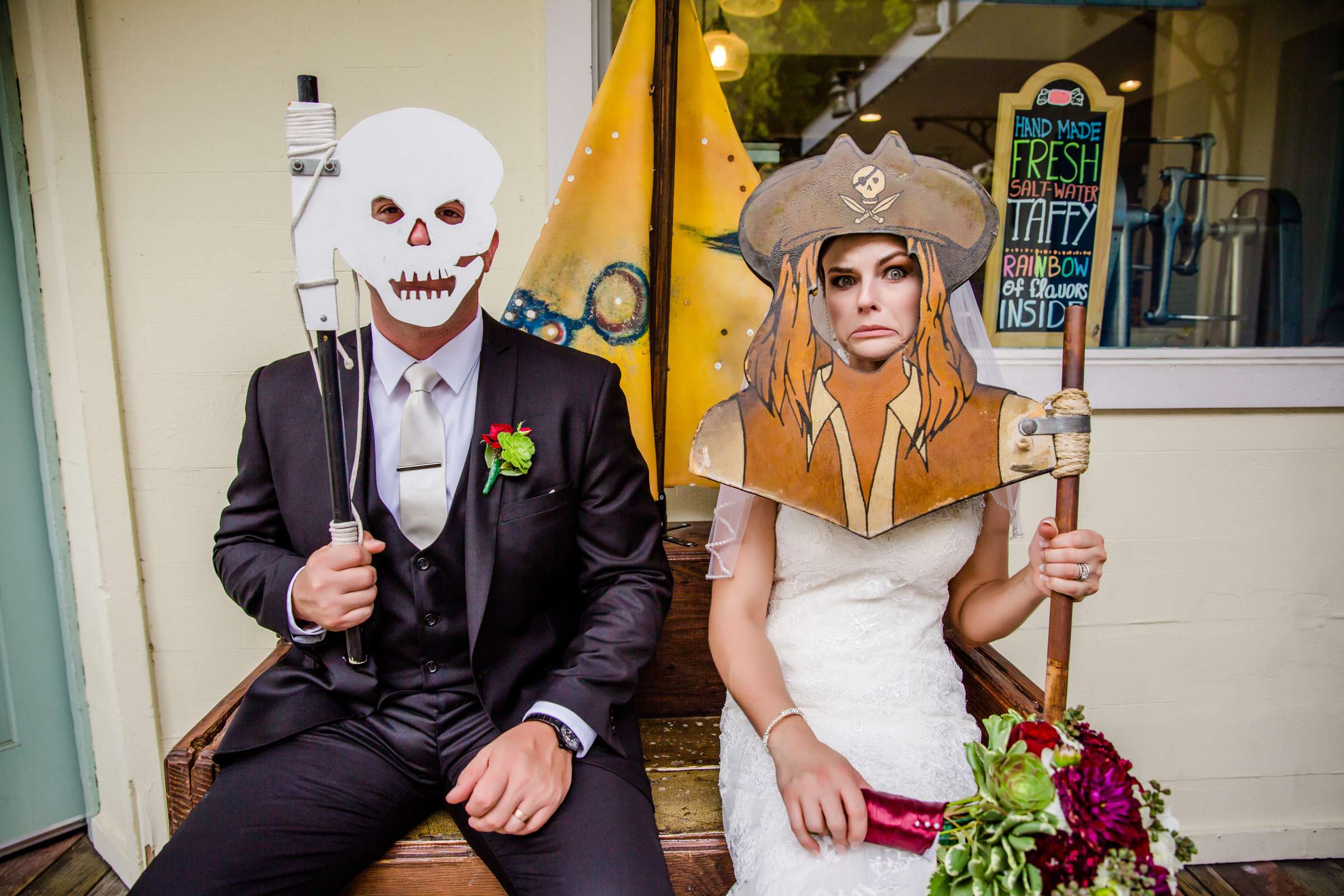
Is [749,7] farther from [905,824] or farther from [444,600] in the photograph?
[905,824]

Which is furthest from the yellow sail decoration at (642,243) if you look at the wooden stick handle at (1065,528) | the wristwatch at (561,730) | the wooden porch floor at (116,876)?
the wooden porch floor at (116,876)

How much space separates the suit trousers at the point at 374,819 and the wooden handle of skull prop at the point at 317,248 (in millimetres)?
439

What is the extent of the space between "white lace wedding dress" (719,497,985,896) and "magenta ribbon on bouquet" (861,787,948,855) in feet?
0.41

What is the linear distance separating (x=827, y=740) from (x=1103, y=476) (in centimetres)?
140

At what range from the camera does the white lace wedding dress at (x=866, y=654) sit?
1244 mm

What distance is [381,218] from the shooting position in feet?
3.81

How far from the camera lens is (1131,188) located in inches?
88.7

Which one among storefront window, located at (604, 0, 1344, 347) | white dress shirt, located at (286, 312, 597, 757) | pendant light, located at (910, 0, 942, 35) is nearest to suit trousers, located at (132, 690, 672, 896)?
white dress shirt, located at (286, 312, 597, 757)

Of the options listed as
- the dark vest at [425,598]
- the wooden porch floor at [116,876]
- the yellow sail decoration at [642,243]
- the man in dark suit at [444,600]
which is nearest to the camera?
the man in dark suit at [444,600]

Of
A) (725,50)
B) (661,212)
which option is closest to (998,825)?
(661,212)

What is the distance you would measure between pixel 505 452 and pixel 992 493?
2.77 ft

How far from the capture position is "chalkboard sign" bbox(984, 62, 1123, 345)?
220 centimetres

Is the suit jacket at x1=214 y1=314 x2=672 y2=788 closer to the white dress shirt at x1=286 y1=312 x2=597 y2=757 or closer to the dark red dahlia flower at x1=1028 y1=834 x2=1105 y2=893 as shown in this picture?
the white dress shirt at x1=286 y1=312 x2=597 y2=757

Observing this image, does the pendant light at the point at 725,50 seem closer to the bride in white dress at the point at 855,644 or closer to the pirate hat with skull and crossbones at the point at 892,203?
the pirate hat with skull and crossbones at the point at 892,203
